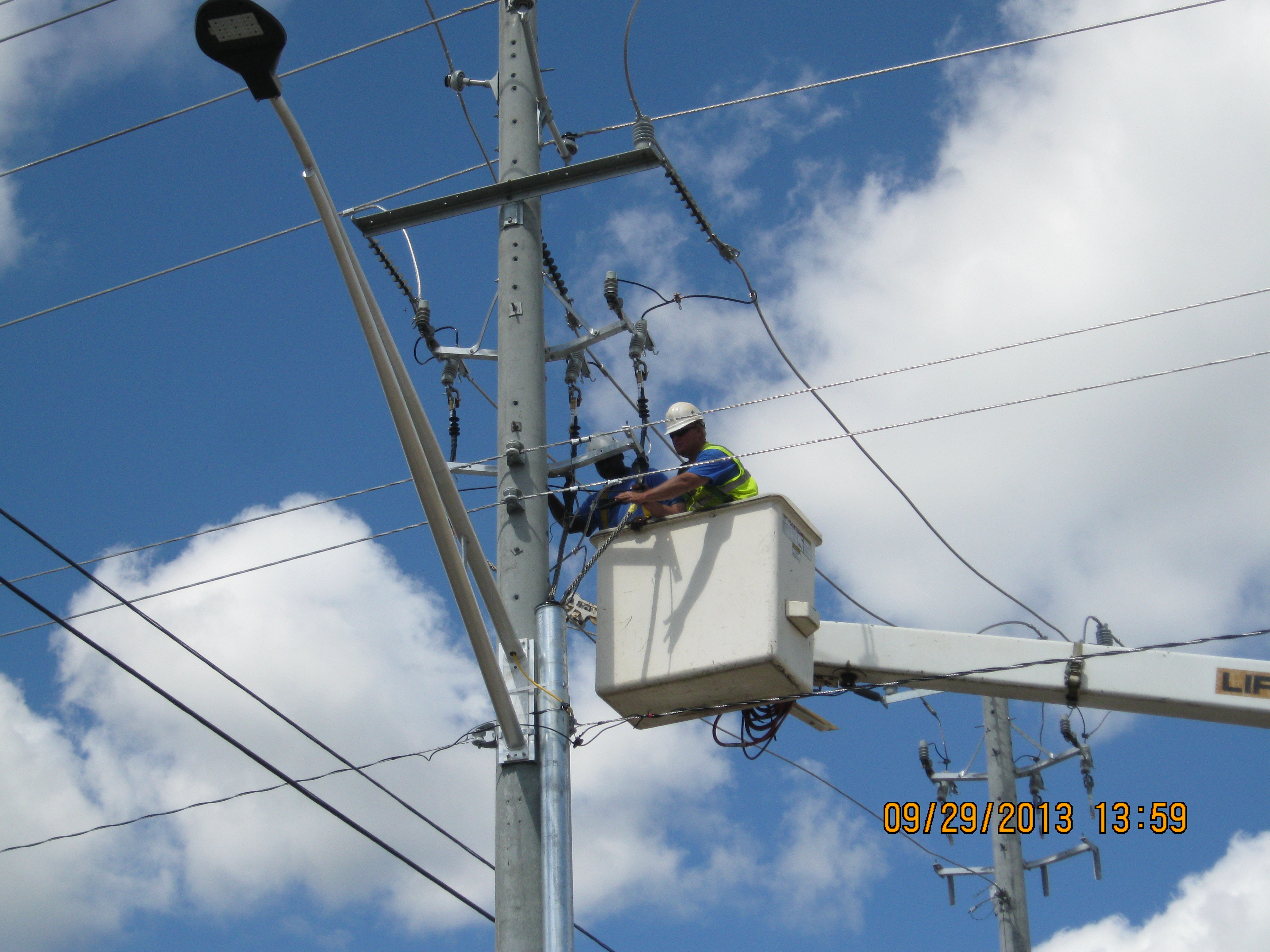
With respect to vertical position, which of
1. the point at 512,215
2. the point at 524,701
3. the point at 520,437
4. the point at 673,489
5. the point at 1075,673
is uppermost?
the point at 512,215

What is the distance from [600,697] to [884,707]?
8.26ft

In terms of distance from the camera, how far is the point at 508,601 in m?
6.01

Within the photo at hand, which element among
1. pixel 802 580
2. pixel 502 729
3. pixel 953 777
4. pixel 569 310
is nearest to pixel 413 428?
pixel 502 729

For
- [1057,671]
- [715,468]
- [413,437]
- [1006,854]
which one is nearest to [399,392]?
[413,437]

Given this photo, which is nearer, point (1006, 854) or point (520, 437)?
point (520, 437)

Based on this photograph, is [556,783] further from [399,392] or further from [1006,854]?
[1006,854]

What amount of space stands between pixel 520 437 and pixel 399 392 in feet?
4.42

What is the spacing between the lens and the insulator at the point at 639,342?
7309 mm

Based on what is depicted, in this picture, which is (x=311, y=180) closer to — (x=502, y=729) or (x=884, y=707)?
(x=502, y=729)

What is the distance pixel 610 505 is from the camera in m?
6.48

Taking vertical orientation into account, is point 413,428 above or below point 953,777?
below

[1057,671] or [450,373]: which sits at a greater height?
[450,373]

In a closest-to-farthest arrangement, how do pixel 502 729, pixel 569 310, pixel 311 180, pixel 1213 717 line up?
pixel 311 180 < pixel 502 729 < pixel 1213 717 < pixel 569 310

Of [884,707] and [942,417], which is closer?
[942,417]
